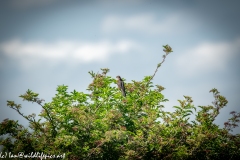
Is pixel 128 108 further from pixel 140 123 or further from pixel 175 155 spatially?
pixel 175 155

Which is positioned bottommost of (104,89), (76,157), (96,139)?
(76,157)

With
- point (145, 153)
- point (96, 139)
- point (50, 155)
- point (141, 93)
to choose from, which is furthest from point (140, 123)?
point (50, 155)

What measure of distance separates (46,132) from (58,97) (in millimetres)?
1737

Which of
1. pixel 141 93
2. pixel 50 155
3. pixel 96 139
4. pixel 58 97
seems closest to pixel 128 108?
pixel 141 93

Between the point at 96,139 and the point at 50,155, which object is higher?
the point at 96,139

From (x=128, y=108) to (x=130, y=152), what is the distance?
90.5 inches

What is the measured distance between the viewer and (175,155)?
6.48 m

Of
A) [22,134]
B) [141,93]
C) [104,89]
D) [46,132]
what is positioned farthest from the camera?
[141,93]

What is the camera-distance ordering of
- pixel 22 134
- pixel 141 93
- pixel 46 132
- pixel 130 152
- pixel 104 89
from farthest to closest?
pixel 141 93 → pixel 104 89 → pixel 46 132 → pixel 22 134 → pixel 130 152

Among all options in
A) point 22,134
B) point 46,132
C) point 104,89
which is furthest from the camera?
point 104,89

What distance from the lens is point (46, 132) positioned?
6.88m

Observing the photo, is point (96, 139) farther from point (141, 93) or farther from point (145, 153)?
point (141, 93)

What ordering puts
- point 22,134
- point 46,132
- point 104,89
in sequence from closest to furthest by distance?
point 22,134 < point 46,132 < point 104,89

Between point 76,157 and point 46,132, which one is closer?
point 76,157
